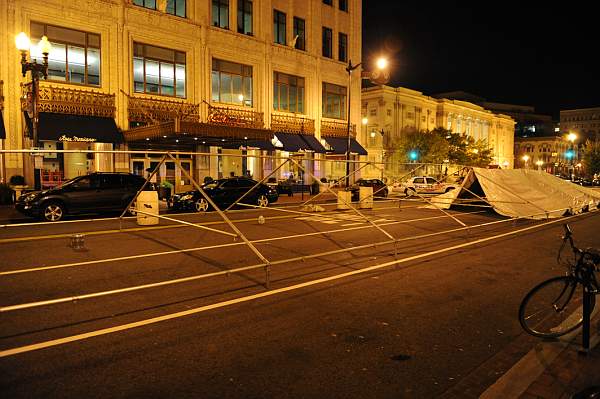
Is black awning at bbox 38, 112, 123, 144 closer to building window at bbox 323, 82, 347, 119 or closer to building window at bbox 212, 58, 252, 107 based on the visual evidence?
building window at bbox 212, 58, 252, 107

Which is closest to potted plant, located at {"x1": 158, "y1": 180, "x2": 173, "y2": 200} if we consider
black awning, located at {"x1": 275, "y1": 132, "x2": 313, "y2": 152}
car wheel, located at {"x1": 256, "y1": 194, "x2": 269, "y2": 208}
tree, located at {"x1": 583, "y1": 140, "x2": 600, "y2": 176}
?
car wheel, located at {"x1": 256, "y1": 194, "x2": 269, "y2": 208}

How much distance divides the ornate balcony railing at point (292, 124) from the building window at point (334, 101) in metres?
2.83

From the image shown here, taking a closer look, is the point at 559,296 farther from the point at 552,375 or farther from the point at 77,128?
the point at 77,128

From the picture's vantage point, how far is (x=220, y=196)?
20.2 metres

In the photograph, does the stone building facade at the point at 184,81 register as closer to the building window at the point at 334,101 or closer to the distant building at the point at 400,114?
the building window at the point at 334,101

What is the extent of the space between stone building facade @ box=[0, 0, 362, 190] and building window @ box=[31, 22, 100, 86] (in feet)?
0.18

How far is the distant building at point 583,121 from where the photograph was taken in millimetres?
136625

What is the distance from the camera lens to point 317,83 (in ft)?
122

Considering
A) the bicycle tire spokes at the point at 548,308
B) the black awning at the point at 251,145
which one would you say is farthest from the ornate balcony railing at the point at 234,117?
the bicycle tire spokes at the point at 548,308

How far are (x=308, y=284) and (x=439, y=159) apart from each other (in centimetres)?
5247

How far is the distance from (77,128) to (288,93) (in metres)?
16.8

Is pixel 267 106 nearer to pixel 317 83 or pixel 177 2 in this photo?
pixel 317 83

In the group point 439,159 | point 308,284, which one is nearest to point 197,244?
point 308,284

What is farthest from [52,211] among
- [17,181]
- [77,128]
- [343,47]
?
[343,47]
